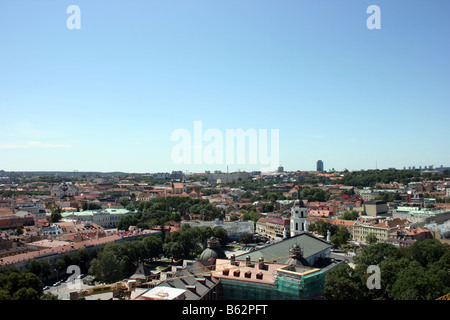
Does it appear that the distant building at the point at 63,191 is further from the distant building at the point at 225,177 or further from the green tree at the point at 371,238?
the green tree at the point at 371,238

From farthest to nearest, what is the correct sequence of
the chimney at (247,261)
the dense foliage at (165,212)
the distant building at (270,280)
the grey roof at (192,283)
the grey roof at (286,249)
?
the dense foliage at (165,212) → the grey roof at (286,249) → the chimney at (247,261) → the distant building at (270,280) → the grey roof at (192,283)

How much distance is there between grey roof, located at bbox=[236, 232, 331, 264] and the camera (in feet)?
89.6

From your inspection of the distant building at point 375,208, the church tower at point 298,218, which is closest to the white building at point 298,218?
the church tower at point 298,218

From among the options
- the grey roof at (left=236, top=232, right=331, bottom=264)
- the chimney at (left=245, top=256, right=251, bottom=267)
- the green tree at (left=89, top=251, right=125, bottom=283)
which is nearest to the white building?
the grey roof at (left=236, top=232, right=331, bottom=264)

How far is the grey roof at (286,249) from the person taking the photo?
27.3 meters

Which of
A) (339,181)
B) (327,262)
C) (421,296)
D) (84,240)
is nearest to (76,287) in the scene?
(84,240)

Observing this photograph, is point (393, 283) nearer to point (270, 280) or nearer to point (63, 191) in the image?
point (270, 280)

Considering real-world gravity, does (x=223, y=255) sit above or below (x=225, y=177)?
below

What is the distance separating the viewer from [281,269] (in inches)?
859

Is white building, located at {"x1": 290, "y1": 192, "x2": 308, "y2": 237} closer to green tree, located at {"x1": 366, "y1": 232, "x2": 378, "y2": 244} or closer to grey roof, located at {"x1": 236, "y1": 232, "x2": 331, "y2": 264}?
grey roof, located at {"x1": 236, "y1": 232, "x2": 331, "y2": 264}

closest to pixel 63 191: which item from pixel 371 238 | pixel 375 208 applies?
pixel 375 208

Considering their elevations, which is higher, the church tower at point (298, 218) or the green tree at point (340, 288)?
the church tower at point (298, 218)

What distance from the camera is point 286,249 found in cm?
2839
